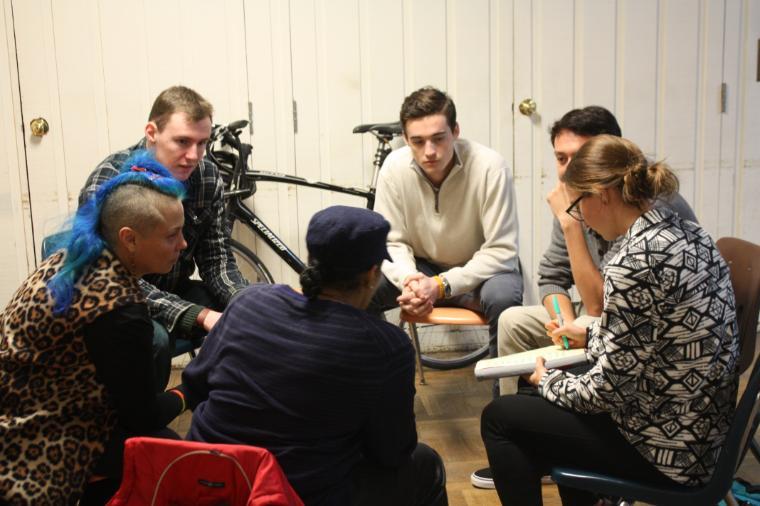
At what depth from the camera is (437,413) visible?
3025mm

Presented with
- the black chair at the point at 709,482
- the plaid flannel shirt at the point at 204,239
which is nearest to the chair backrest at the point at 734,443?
the black chair at the point at 709,482

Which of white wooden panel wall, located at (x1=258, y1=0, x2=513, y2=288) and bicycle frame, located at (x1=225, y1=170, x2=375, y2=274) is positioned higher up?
white wooden panel wall, located at (x1=258, y1=0, x2=513, y2=288)

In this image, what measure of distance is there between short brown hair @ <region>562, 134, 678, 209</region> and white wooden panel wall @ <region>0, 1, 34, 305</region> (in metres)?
2.71

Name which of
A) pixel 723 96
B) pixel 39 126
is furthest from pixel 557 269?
pixel 39 126

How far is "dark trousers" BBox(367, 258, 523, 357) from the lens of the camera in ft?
8.67

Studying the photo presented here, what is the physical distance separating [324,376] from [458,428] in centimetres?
163

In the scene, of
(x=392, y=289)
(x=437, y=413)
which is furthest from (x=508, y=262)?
(x=437, y=413)

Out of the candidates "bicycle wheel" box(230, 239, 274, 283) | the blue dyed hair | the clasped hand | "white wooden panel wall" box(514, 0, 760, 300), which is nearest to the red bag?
the blue dyed hair

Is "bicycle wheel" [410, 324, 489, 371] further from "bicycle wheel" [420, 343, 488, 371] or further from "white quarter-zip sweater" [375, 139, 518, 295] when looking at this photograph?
"white quarter-zip sweater" [375, 139, 518, 295]

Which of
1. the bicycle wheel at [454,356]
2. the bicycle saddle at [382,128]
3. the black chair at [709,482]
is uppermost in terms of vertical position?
the bicycle saddle at [382,128]

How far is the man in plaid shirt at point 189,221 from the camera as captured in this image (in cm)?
230

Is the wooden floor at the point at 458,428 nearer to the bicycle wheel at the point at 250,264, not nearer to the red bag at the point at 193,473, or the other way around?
the bicycle wheel at the point at 250,264

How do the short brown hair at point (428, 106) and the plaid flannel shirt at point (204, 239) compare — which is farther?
the short brown hair at point (428, 106)

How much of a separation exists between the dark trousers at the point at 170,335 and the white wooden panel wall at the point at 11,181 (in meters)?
1.32
